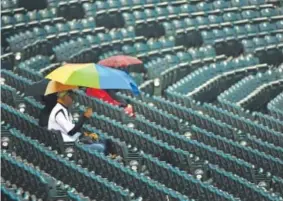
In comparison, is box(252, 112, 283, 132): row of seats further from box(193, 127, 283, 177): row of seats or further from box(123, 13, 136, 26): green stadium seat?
box(123, 13, 136, 26): green stadium seat

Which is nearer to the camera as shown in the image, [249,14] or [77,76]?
Answer: [77,76]

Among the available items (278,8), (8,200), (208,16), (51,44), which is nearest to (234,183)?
(8,200)

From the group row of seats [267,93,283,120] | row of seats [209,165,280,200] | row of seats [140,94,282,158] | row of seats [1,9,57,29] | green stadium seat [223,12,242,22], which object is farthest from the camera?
green stadium seat [223,12,242,22]

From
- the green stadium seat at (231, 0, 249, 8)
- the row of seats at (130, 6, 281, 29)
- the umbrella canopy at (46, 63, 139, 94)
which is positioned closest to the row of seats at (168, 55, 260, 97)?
the row of seats at (130, 6, 281, 29)

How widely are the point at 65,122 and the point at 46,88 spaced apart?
0.66m

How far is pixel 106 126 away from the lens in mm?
12531

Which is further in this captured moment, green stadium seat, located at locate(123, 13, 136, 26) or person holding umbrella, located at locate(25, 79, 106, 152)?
green stadium seat, located at locate(123, 13, 136, 26)

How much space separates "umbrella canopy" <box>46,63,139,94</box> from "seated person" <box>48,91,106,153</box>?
201 millimetres

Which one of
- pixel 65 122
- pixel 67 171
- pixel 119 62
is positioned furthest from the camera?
pixel 119 62

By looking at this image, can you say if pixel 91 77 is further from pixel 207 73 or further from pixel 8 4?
pixel 8 4

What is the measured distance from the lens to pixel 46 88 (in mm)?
12031

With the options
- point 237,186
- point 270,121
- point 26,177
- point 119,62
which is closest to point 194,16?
point 119,62

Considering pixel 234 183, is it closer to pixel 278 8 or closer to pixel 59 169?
pixel 59 169

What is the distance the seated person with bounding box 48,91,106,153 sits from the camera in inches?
454
